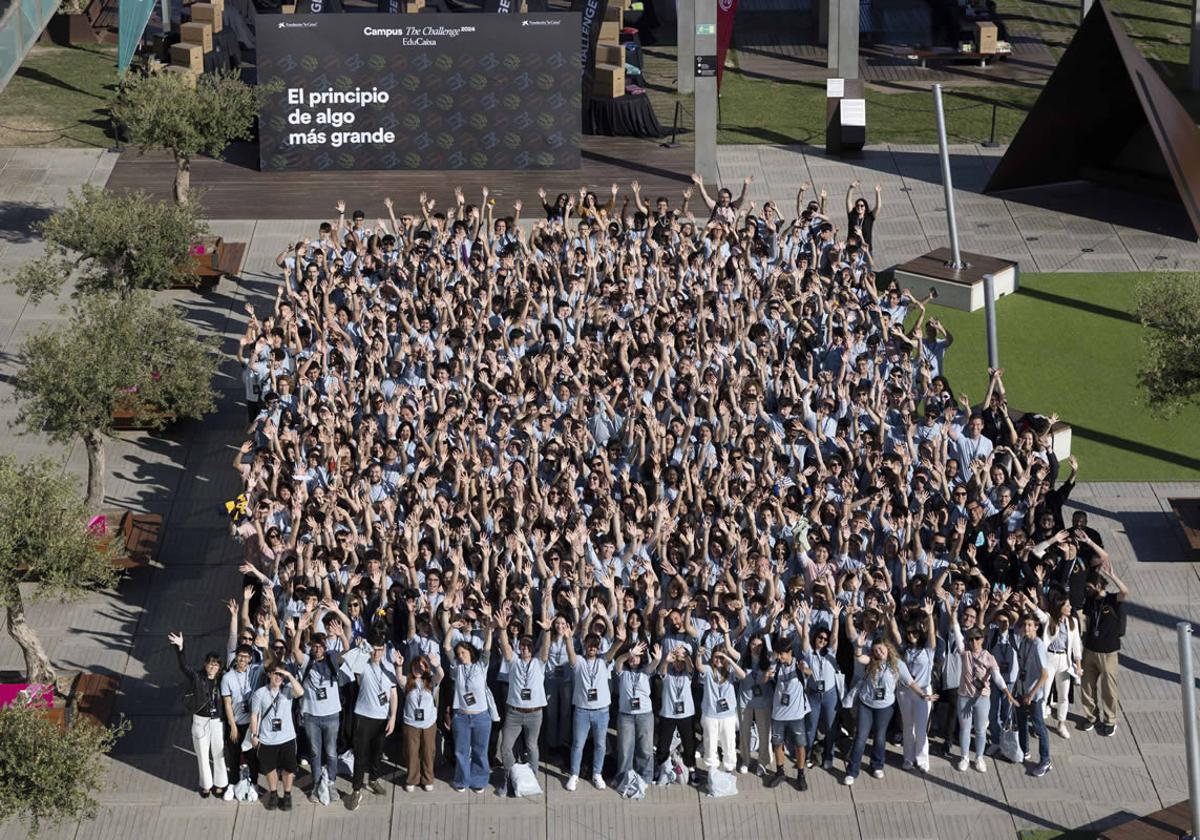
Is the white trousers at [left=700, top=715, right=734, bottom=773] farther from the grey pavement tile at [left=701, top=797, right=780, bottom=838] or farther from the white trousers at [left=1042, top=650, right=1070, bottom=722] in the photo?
the white trousers at [left=1042, top=650, right=1070, bottom=722]

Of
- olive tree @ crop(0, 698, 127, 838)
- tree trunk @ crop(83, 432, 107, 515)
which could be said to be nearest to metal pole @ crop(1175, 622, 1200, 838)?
olive tree @ crop(0, 698, 127, 838)

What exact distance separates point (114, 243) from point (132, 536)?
187 inches

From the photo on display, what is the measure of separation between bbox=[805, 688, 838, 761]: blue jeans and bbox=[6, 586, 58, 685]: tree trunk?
676 cm

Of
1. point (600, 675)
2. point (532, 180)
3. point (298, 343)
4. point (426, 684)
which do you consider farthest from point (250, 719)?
point (532, 180)

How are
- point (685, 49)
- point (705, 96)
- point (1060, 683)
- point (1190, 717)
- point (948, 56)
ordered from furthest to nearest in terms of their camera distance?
point (948, 56), point (685, 49), point (705, 96), point (1060, 683), point (1190, 717)

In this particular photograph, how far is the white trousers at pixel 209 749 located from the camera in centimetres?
1614

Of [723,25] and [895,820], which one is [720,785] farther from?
[723,25]

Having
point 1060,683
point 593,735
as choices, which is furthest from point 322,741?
point 1060,683

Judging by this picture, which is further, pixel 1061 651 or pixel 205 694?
pixel 1061 651

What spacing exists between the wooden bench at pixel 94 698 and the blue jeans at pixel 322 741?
2253 millimetres

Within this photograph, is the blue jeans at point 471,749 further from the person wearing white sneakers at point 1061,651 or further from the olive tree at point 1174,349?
the olive tree at point 1174,349

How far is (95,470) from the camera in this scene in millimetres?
20844

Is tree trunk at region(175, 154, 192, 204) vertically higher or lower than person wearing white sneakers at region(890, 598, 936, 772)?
higher

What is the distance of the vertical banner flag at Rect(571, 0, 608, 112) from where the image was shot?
3428 cm
